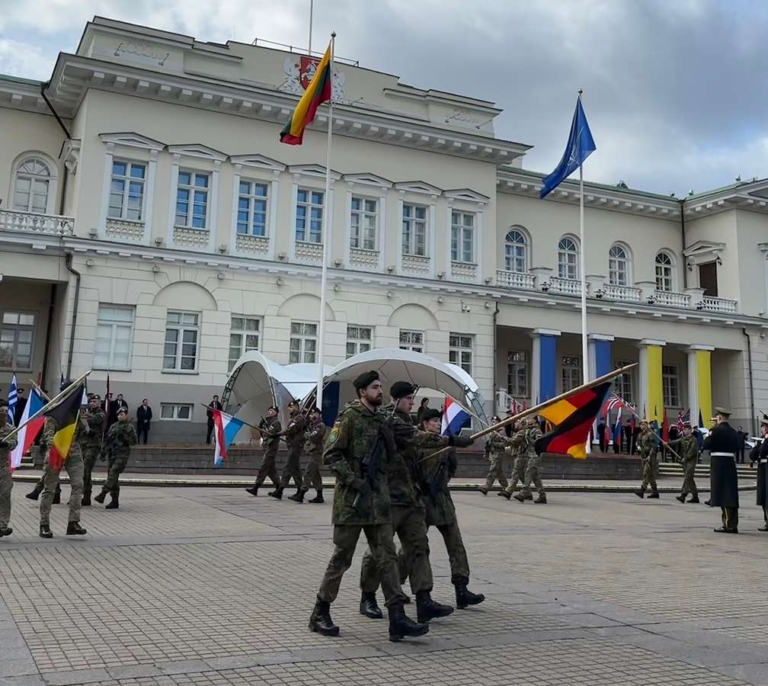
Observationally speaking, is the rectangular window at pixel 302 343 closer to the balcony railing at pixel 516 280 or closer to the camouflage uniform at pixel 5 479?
the balcony railing at pixel 516 280

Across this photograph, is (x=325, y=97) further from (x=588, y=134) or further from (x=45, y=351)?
(x=45, y=351)

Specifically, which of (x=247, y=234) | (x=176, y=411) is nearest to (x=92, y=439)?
(x=176, y=411)

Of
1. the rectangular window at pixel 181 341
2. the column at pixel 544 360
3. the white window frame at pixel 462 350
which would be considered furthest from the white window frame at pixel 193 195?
the column at pixel 544 360

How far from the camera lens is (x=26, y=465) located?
21203mm

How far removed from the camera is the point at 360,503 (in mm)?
6176

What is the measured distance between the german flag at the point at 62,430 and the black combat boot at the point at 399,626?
657cm

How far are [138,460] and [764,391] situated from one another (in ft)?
104

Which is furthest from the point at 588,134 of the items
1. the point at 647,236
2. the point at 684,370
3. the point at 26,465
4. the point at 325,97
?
the point at 26,465

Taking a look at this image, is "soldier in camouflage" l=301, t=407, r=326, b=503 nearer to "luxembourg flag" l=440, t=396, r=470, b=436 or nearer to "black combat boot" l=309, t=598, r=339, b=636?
"luxembourg flag" l=440, t=396, r=470, b=436

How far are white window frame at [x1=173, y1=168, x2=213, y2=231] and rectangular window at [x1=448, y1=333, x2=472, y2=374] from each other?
1084 cm

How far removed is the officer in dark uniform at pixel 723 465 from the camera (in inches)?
524

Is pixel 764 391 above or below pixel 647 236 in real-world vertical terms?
below

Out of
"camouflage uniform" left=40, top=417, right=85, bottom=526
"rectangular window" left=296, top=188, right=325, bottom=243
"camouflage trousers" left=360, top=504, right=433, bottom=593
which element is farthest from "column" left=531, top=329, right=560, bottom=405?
"camouflage trousers" left=360, top=504, right=433, bottom=593

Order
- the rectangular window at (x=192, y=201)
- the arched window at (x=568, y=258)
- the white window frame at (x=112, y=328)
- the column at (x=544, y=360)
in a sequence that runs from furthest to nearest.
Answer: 1. the arched window at (x=568, y=258)
2. the column at (x=544, y=360)
3. the rectangular window at (x=192, y=201)
4. the white window frame at (x=112, y=328)
